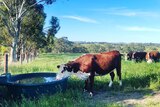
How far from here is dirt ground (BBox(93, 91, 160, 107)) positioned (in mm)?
8398

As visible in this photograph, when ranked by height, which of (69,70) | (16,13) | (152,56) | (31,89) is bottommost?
(31,89)

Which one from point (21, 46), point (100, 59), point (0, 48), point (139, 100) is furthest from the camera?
point (0, 48)

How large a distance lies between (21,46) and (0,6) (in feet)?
28.6

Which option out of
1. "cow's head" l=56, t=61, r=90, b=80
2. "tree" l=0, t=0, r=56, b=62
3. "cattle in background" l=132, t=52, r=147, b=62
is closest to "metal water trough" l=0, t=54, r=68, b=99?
"cow's head" l=56, t=61, r=90, b=80

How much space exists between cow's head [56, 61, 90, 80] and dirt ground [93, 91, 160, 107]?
2.52ft

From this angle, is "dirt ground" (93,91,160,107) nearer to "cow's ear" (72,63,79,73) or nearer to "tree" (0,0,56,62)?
"cow's ear" (72,63,79,73)

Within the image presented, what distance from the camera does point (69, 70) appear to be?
974 cm

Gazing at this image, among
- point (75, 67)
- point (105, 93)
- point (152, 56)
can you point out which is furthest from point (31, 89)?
point (152, 56)

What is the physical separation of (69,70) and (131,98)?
6.59 ft

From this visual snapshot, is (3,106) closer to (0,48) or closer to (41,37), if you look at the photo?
(41,37)

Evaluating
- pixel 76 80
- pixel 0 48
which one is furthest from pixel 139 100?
pixel 0 48

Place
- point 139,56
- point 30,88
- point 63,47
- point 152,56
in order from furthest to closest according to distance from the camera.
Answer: point 63,47 → point 139,56 → point 152,56 → point 30,88

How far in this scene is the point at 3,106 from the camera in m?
8.09

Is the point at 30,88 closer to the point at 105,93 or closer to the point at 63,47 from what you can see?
the point at 105,93
